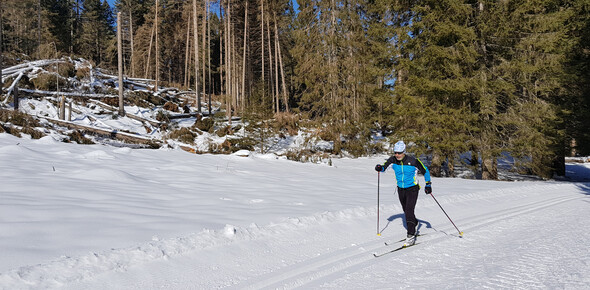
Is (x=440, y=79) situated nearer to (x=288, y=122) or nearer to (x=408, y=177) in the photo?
(x=408, y=177)

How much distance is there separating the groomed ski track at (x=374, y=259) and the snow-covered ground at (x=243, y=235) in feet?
0.08

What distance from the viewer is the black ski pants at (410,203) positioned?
234 inches

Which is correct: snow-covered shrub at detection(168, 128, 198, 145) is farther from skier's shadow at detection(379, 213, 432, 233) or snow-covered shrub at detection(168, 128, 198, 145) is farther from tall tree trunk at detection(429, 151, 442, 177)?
skier's shadow at detection(379, 213, 432, 233)

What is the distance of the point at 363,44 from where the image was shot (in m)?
19.5

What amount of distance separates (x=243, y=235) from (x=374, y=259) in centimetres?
209

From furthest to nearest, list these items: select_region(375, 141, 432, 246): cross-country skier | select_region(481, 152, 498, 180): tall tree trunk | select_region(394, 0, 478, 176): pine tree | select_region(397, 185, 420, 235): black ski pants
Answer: select_region(481, 152, 498, 180): tall tree trunk → select_region(394, 0, 478, 176): pine tree → select_region(375, 141, 432, 246): cross-country skier → select_region(397, 185, 420, 235): black ski pants

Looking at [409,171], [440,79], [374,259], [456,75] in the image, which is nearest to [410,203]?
[409,171]

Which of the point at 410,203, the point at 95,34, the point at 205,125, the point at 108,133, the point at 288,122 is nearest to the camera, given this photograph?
the point at 410,203

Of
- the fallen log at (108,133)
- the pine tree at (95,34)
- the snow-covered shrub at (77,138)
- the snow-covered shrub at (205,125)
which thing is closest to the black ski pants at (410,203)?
the fallen log at (108,133)

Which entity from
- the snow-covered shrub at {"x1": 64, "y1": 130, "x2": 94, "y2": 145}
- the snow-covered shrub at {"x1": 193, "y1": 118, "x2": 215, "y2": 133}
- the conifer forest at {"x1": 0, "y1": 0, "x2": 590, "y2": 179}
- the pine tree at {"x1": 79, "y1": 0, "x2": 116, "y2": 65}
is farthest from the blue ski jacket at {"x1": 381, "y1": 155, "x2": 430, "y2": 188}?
the pine tree at {"x1": 79, "y1": 0, "x2": 116, "y2": 65}

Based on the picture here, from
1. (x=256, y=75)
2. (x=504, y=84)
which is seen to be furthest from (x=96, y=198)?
(x=256, y=75)

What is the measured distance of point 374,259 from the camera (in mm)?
4812

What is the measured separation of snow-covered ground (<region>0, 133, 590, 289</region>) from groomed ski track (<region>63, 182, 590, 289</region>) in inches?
0.9

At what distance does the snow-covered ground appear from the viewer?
12.6ft
